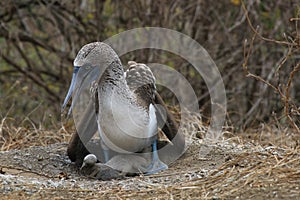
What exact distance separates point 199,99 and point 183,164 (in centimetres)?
341

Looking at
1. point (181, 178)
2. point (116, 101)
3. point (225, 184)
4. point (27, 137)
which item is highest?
point (116, 101)

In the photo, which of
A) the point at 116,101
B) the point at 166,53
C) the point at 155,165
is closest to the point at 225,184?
the point at 116,101

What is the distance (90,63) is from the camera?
4730 millimetres

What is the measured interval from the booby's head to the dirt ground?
69 cm

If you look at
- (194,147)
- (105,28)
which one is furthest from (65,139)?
(105,28)

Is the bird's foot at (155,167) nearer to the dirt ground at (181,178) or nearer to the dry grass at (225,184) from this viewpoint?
the dirt ground at (181,178)

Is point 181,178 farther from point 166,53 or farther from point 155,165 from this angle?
point 166,53

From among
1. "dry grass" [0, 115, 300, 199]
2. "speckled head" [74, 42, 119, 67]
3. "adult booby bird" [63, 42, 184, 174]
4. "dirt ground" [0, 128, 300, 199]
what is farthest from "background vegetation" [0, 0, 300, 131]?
"dry grass" [0, 115, 300, 199]

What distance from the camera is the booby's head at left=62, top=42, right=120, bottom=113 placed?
466cm

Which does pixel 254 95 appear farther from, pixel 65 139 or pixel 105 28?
pixel 65 139

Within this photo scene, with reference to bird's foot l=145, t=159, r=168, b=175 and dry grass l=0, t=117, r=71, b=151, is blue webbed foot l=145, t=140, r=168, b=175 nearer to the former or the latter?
bird's foot l=145, t=159, r=168, b=175

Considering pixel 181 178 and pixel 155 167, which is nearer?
→ pixel 181 178

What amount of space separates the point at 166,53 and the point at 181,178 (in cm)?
436

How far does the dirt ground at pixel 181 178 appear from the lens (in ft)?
12.2
